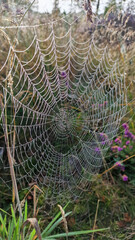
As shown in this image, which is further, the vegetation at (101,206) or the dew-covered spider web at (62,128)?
the dew-covered spider web at (62,128)

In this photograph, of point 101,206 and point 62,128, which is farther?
point 62,128

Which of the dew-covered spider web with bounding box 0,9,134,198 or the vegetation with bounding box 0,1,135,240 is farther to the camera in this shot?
the dew-covered spider web with bounding box 0,9,134,198

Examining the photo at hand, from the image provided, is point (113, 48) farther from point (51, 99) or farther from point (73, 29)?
point (51, 99)

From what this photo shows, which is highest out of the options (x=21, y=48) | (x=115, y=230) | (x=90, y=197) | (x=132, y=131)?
(x=21, y=48)

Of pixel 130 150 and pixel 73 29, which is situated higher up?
pixel 73 29

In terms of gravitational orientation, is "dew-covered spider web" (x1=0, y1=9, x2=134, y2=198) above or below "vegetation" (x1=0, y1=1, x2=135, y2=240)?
above

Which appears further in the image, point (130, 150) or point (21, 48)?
point (21, 48)

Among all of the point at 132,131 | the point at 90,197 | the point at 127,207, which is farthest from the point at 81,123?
the point at 127,207

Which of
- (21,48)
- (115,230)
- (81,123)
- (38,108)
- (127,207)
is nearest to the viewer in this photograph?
(115,230)

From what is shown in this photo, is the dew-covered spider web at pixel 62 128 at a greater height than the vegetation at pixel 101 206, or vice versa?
the dew-covered spider web at pixel 62 128

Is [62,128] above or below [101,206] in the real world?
above

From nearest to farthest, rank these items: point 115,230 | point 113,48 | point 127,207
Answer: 1. point 115,230
2. point 127,207
3. point 113,48
